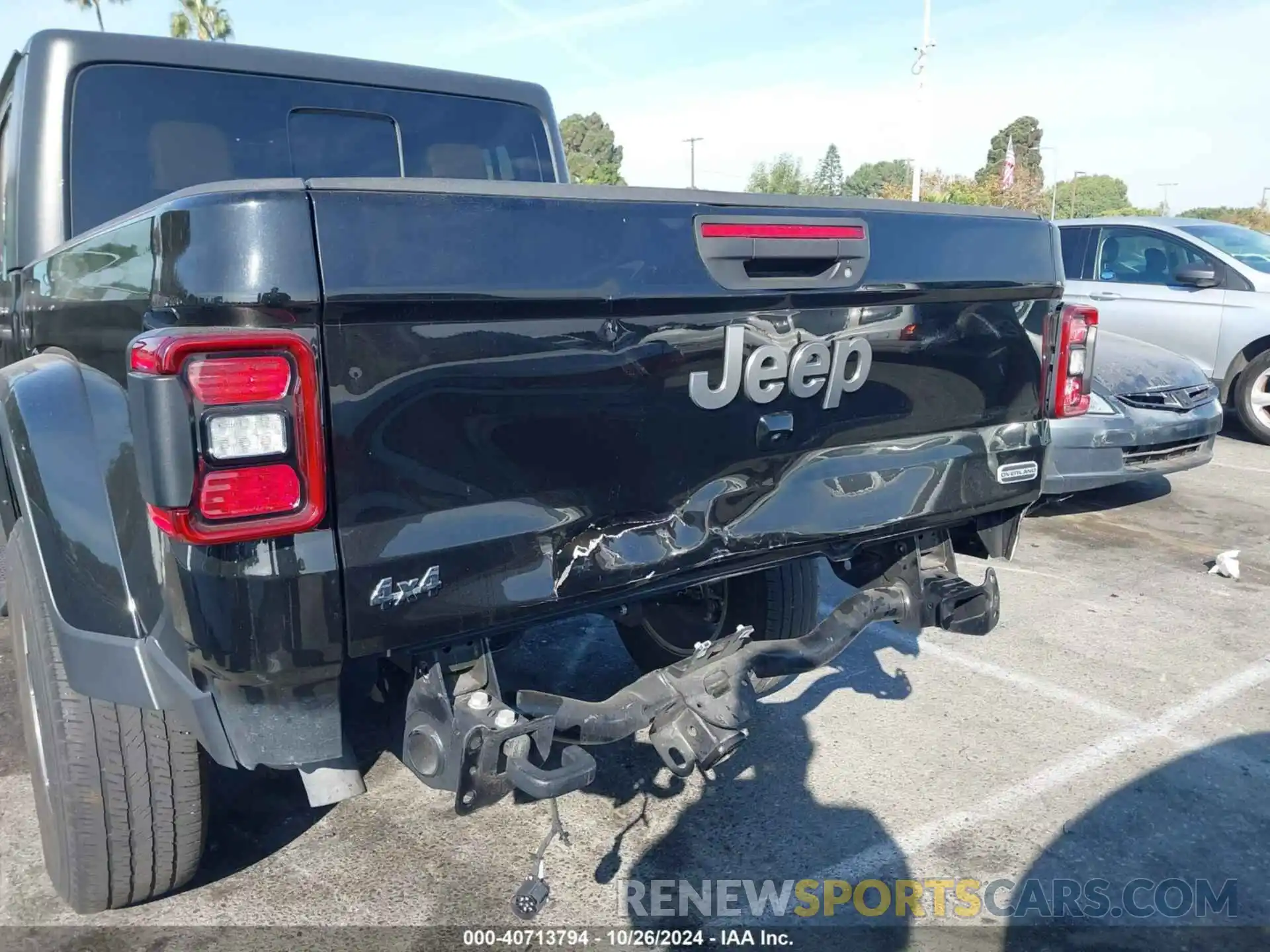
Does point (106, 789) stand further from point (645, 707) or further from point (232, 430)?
point (645, 707)

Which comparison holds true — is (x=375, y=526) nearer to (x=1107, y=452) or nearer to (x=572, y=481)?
(x=572, y=481)

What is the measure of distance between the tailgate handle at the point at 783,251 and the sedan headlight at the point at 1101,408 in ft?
12.7

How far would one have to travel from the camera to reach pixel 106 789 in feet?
7.33

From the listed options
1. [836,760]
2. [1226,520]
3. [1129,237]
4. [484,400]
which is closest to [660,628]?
[836,760]

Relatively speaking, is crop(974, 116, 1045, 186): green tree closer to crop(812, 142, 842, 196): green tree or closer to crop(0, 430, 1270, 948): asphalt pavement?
crop(812, 142, 842, 196): green tree

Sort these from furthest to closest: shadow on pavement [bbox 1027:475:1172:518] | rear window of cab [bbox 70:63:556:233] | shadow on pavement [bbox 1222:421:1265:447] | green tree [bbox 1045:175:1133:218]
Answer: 1. green tree [bbox 1045:175:1133:218]
2. shadow on pavement [bbox 1222:421:1265:447]
3. shadow on pavement [bbox 1027:475:1172:518]
4. rear window of cab [bbox 70:63:556:233]

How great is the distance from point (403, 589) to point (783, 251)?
3.64ft

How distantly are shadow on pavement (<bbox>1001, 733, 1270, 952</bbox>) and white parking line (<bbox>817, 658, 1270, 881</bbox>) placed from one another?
0.16m

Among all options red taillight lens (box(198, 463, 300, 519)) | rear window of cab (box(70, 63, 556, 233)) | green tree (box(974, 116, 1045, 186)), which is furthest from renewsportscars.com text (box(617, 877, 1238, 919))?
green tree (box(974, 116, 1045, 186))

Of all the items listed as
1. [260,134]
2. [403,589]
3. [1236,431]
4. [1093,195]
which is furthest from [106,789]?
[1093,195]

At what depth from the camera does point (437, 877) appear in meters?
2.60

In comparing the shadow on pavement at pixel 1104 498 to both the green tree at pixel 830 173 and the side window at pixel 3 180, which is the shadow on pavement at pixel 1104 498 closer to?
the side window at pixel 3 180

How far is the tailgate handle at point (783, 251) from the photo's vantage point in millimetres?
2150

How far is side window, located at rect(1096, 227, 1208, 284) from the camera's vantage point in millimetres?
8180
